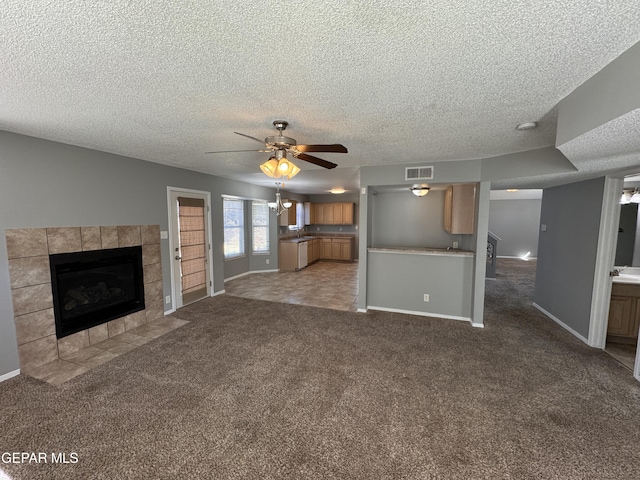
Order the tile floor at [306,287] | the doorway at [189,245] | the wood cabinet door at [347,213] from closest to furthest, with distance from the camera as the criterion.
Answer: the doorway at [189,245]
the tile floor at [306,287]
the wood cabinet door at [347,213]

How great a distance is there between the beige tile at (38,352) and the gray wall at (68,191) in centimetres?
6

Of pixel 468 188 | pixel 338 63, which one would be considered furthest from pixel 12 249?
pixel 468 188

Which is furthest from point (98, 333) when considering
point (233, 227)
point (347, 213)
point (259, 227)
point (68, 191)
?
point (347, 213)

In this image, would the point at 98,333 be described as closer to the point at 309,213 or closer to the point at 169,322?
the point at 169,322

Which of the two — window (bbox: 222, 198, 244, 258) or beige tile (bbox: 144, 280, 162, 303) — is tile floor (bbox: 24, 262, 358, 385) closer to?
beige tile (bbox: 144, 280, 162, 303)

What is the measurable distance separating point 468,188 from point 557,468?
11.2 feet

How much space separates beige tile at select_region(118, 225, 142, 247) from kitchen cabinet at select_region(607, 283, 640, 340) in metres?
6.32

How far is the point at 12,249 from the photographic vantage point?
2.59m

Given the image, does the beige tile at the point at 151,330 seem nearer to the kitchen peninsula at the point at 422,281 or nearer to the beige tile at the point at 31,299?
the beige tile at the point at 31,299

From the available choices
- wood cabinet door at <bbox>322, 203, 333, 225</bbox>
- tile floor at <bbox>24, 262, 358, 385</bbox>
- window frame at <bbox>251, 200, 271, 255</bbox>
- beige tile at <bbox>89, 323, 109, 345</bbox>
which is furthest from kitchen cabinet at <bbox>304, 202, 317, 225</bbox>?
beige tile at <bbox>89, 323, 109, 345</bbox>

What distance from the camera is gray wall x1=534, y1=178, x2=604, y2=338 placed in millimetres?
3359

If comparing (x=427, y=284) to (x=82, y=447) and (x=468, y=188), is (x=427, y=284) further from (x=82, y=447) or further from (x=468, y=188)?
(x=82, y=447)

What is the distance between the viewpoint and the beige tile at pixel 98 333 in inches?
128

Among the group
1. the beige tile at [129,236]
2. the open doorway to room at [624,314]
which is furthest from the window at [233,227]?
the open doorway to room at [624,314]
